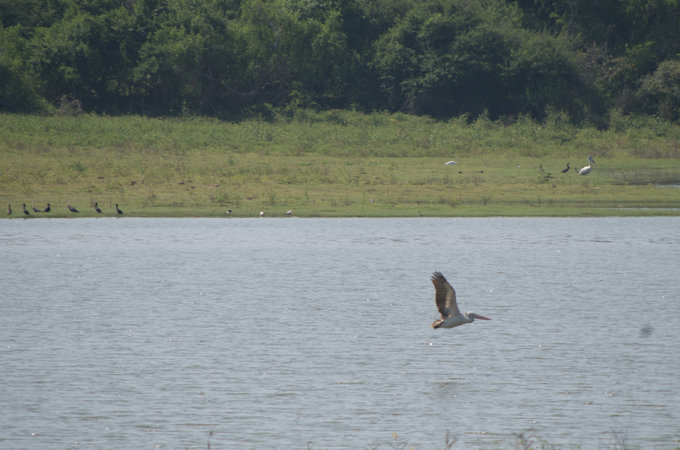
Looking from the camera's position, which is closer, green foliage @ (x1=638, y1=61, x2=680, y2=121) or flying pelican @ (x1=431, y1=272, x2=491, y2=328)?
flying pelican @ (x1=431, y1=272, x2=491, y2=328)

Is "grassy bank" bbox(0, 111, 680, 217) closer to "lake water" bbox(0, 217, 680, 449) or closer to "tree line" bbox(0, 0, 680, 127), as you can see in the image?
"lake water" bbox(0, 217, 680, 449)

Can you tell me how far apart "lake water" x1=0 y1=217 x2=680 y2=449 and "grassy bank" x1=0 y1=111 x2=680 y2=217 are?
2.48 m

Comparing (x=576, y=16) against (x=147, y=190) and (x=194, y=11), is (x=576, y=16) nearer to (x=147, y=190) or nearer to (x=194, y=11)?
(x=194, y=11)

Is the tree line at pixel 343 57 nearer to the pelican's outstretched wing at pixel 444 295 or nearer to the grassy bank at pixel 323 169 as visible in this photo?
the grassy bank at pixel 323 169

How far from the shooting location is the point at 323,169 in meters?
31.0

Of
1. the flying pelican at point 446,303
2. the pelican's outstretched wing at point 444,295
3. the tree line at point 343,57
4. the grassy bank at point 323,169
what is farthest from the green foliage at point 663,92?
the pelican's outstretched wing at point 444,295

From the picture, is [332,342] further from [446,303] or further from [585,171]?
[585,171]

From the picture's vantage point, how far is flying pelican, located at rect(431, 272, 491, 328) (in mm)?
10930

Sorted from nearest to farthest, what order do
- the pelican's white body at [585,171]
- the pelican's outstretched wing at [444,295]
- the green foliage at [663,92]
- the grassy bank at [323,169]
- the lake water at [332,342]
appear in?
the lake water at [332,342] < the pelican's outstretched wing at [444,295] < the grassy bank at [323,169] < the pelican's white body at [585,171] < the green foliage at [663,92]

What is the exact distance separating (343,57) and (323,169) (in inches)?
769

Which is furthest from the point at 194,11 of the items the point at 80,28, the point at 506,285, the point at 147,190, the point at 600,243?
the point at 506,285

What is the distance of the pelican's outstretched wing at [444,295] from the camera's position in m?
10.9

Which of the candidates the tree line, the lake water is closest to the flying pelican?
the lake water

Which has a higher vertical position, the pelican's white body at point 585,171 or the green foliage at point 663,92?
the green foliage at point 663,92
